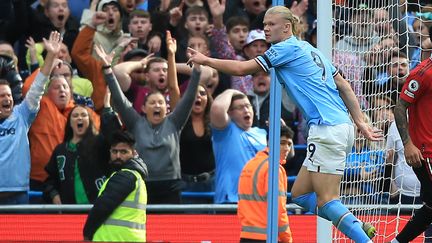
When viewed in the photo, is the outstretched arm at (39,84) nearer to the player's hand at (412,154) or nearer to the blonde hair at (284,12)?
the blonde hair at (284,12)

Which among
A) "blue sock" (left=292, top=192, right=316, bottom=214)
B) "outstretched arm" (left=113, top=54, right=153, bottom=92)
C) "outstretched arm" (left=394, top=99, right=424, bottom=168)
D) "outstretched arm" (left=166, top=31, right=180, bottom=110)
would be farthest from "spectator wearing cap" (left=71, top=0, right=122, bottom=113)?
"outstretched arm" (left=394, top=99, right=424, bottom=168)

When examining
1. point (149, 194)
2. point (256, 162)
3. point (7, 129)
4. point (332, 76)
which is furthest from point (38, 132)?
point (332, 76)

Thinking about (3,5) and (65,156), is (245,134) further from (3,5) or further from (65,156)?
(3,5)

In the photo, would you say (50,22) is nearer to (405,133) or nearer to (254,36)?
(254,36)

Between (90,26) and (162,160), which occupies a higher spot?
(90,26)

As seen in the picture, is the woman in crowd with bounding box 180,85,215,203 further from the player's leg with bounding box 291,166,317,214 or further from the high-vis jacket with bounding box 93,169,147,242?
the player's leg with bounding box 291,166,317,214

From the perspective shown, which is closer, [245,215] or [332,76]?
[332,76]

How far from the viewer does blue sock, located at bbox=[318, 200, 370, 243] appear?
32.9 ft

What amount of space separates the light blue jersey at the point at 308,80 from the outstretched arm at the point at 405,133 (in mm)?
740

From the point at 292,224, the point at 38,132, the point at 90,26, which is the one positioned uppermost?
the point at 90,26

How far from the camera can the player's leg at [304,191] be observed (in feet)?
34.2

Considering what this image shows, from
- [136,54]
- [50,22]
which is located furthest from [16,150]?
[50,22]

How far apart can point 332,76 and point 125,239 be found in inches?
95.1

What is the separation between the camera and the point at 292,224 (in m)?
12.9
